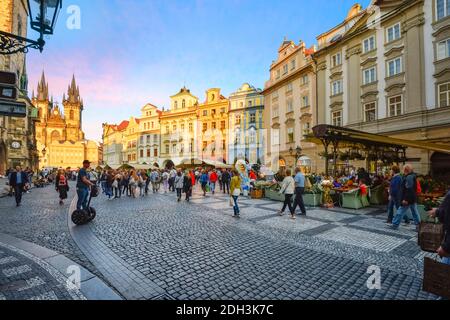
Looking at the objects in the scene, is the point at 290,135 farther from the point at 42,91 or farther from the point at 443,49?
the point at 42,91

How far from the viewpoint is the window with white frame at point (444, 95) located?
1619 centimetres

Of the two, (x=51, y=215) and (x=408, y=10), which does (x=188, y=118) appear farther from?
(x=51, y=215)

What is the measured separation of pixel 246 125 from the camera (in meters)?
41.2

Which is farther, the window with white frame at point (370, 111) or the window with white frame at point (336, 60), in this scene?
the window with white frame at point (336, 60)

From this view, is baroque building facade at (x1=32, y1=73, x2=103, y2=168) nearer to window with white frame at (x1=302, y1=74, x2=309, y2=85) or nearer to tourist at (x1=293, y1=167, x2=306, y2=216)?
window with white frame at (x1=302, y1=74, x2=309, y2=85)

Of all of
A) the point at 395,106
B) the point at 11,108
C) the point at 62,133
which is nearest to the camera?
the point at 11,108

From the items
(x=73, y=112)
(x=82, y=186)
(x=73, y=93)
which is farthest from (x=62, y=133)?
(x=82, y=186)

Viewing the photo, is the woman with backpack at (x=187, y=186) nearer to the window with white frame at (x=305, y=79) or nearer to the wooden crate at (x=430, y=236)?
the wooden crate at (x=430, y=236)

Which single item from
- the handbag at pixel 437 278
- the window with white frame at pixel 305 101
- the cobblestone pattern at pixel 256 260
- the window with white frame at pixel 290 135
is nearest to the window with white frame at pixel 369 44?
the window with white frame at pixel 305 101

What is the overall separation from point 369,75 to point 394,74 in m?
2.47

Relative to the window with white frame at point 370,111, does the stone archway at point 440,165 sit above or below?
below

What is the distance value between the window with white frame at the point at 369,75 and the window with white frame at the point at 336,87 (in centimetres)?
250
